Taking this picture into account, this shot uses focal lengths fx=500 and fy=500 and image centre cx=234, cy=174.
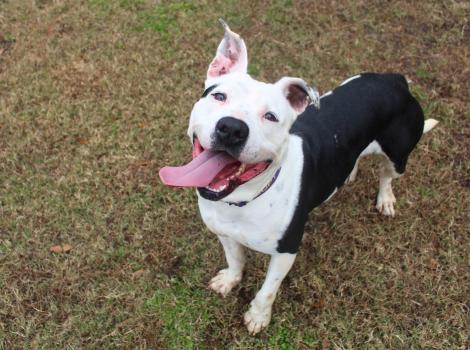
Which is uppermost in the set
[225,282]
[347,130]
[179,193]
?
[347,130]

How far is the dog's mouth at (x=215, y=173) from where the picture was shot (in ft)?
7.96

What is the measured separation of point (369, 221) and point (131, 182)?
210cm

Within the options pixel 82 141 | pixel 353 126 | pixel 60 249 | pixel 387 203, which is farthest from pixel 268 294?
pixel 82 141

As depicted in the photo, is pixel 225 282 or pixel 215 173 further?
pixel 225 282

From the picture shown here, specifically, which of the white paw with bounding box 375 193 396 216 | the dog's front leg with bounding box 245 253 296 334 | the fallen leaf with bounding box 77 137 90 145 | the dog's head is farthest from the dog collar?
the fallen leaf with bounding box 77 137 90 145

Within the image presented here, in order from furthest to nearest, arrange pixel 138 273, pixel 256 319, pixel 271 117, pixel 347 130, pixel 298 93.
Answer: pixel 138 273, pixel 256 319, pixel 347 130, pixel 298 93, pixel 271 117

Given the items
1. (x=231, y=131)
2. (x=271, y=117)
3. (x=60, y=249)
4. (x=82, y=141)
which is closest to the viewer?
(x=231, y=131)

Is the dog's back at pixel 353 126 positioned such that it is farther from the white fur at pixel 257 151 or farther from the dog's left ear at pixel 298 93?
the dog's left ear at pixel 298 93

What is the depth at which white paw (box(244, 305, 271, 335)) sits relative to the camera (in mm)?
3482

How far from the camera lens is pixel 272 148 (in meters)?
2.47

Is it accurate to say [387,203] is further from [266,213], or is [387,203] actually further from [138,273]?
[138,273]

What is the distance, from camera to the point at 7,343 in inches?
140

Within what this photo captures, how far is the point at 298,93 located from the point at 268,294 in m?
1.36

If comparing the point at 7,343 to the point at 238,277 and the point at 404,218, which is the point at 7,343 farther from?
the point at 404,218
